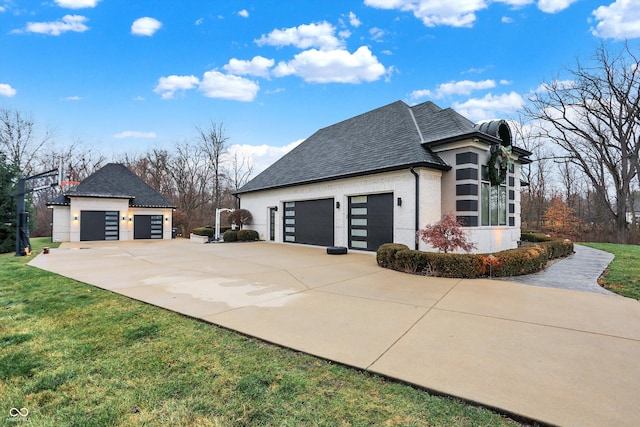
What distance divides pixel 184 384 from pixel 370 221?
417 inches

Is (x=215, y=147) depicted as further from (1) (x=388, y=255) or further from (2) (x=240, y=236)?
(1) (x=388, y=255)

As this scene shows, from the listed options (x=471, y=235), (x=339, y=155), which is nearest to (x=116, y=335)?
(x=471, y=235)

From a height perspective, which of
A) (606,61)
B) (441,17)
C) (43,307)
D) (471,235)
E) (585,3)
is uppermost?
(606,61)

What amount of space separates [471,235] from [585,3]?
11.9 m

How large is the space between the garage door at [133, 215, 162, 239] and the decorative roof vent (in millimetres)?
21947

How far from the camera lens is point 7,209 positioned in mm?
14062

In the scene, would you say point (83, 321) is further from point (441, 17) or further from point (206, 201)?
point (206, 201)

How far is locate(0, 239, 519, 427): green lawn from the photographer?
7.04 feet

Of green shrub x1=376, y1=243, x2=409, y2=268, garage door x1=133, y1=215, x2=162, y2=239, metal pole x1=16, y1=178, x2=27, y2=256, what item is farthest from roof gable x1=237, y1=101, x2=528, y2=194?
metal pole x1=16, y1=178, x2=27, y2=256

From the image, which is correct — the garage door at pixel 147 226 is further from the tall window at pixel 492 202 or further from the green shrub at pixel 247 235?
the tall window at pixel 492 202

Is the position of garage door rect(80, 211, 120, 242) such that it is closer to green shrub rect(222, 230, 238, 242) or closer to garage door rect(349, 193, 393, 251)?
green shrub rect(222, 230, 238, 242)

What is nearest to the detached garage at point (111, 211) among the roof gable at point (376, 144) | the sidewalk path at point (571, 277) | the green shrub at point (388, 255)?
the roof gable at point (376, 144)

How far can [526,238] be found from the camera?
1547 centimetres

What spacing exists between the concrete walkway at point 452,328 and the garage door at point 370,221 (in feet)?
14.1
